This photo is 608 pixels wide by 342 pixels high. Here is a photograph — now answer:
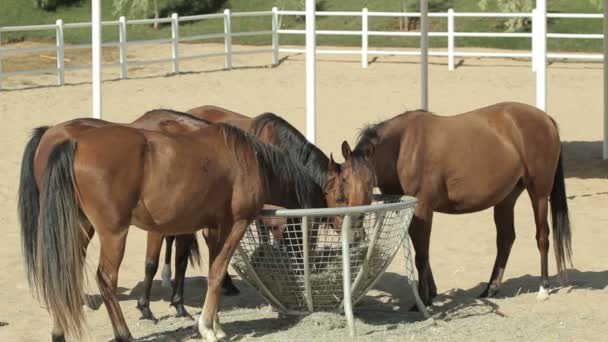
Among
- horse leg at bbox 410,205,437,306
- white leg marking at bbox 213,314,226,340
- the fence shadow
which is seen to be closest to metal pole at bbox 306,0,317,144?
the fence shadow

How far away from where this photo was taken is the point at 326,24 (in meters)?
31.0

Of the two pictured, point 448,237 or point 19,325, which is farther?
point 448,237

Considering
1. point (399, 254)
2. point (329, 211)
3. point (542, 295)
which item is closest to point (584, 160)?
point (399, 254)

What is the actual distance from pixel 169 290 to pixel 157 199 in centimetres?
221

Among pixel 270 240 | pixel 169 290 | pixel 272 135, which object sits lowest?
pixel 169 290

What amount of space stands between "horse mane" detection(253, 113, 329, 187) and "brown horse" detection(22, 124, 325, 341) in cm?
30

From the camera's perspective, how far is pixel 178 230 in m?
6.60

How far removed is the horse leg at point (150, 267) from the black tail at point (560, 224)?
289 centimetres

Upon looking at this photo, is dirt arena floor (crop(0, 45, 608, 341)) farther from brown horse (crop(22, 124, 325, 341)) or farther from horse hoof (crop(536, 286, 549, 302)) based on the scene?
brown horse (crop(22, 124, 325, 341))

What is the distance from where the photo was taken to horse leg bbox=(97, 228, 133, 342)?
636cm

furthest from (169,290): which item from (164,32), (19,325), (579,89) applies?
(164,32)

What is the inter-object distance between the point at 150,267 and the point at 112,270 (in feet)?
4.09

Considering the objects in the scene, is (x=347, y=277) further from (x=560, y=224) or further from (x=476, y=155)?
(x=560, y=224)

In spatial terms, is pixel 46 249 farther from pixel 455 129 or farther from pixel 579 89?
pixel 579 89
